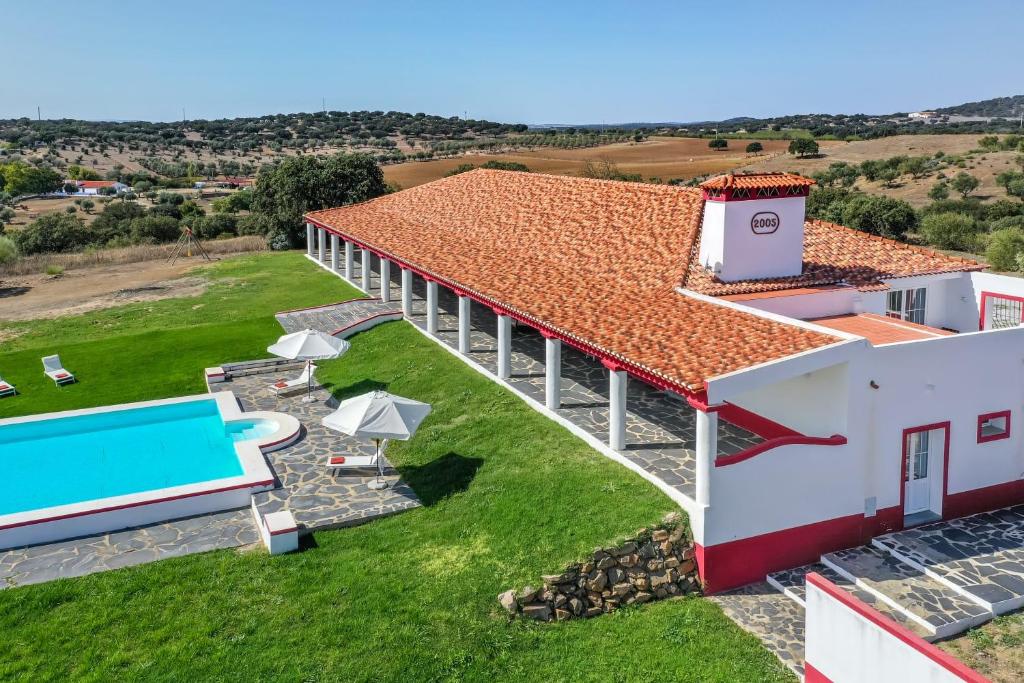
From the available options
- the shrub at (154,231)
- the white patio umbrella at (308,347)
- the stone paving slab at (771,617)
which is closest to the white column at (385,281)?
the white patio umbrella at (308,347)

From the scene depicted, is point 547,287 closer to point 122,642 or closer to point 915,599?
point 915,599

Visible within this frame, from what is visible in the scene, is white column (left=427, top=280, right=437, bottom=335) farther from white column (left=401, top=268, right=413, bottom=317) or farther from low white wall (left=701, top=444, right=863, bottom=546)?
low white wall (left=701, top=444, right=863, bottom=546)

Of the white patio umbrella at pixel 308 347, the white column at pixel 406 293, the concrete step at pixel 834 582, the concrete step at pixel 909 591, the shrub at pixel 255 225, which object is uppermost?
the shrub at pixel 255 225

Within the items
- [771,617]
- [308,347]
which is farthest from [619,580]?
[308,347]

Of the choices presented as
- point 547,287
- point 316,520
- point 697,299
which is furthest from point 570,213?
point 316,520

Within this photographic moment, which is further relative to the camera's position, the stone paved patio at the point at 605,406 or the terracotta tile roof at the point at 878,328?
the terracotta tile roof at the point at 878,328

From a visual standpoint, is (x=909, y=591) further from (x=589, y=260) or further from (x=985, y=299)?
(x=589, y=260)

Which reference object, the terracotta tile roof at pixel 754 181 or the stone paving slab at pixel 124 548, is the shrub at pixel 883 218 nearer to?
the terracotta tile roof at pixel 754 181
